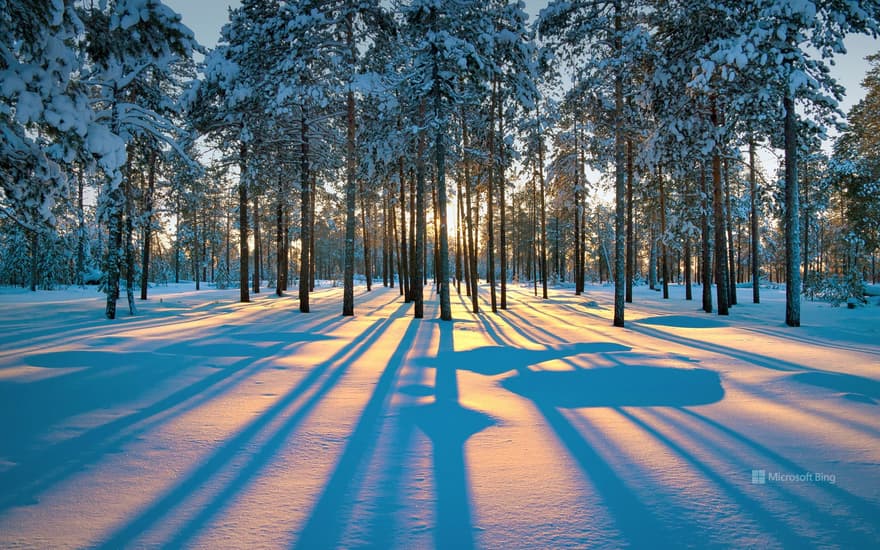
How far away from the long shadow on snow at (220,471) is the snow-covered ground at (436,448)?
2cm

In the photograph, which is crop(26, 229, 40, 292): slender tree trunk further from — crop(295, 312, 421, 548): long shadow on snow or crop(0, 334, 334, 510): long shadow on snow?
crop(295, 312, 421, 548): long shadow on snow

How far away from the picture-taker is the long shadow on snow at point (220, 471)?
241 cm

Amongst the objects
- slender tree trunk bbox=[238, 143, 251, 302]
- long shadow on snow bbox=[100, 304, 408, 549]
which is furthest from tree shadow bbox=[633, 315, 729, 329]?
slender tree trunk bbox=[238, 143, 251, 302]

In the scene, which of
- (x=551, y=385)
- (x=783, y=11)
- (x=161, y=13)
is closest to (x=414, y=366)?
(x=551, y=385)

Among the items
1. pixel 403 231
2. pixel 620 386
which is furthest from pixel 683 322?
pixel 403 231

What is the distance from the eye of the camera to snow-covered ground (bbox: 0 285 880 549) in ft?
8.14

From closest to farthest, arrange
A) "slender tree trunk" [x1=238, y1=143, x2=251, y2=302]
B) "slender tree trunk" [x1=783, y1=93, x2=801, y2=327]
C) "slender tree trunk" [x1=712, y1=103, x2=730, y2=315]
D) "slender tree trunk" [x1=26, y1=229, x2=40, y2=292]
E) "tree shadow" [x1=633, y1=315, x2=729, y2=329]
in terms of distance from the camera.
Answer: "slender tree trunk" [x1=26, y1=229, x2=40, y2=292] → "slender tree trunk" [x1=783, y1=93, x2=801, y2=327] → "tree shadow" [x1=633, y1=315, x2=729, y2=329] → "slender tree trunk" [x1=712, y1=103, x2=730, y2=315] → "slender tree trunk" [x1=238, y1=143, x2=251, y2=302]

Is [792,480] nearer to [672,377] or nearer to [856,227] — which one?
[672,377]

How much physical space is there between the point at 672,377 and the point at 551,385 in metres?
1.89

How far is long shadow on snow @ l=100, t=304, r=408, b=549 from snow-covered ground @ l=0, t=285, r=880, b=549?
2cm

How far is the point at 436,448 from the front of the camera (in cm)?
371

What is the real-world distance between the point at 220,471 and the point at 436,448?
5.59 feet

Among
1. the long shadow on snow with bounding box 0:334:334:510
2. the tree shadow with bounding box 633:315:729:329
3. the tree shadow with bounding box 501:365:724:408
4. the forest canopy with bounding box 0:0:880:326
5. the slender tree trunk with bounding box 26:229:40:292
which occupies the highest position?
the forest canopy with bounding box 0:0:880:326

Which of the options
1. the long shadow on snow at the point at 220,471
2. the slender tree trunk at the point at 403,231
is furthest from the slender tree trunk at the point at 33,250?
the slender tree trunk at the point at 403,231
